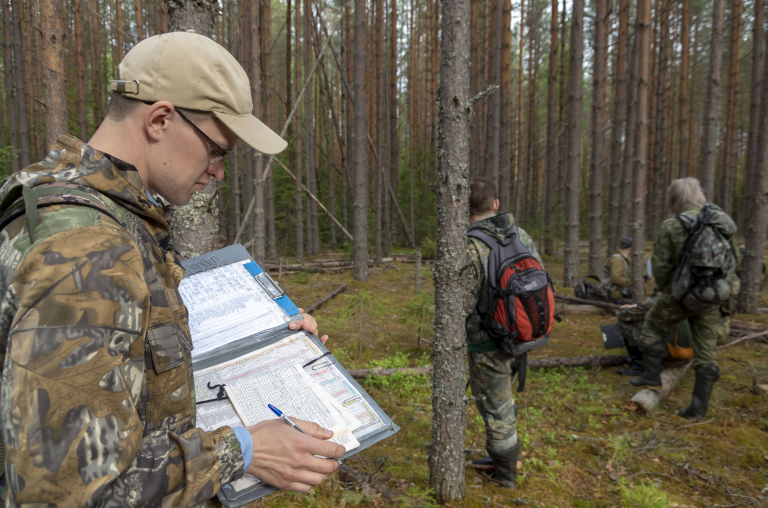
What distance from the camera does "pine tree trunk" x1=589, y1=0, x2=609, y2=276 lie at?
10.0 m

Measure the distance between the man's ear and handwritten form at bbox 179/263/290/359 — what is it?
0.81m

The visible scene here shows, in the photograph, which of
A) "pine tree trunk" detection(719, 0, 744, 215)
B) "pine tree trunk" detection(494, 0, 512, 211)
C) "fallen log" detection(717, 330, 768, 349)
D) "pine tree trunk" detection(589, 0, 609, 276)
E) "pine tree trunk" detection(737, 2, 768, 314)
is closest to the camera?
"fallen log" detection(717, 330, 768, 349)

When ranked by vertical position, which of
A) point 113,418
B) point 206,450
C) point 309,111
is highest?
point 309,111

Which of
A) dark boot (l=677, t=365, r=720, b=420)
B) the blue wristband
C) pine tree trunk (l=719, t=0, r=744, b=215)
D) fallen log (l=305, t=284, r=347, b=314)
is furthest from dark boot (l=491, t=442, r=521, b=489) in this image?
pine tree trunk (l=719, t=0, r=744, b=215)

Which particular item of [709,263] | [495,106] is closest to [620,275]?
[709,263]

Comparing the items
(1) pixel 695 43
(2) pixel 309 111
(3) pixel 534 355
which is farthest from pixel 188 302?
(1) pixel 695 43

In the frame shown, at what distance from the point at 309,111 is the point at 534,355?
11046 mm

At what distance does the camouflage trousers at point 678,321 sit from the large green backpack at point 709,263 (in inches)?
7.9

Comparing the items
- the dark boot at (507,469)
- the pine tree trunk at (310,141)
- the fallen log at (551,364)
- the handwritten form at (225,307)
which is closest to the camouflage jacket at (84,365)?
the handwritten form at (225,307)

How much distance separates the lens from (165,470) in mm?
910

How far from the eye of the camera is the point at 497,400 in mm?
3438

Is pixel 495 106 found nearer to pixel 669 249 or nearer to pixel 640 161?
pixel 640 161

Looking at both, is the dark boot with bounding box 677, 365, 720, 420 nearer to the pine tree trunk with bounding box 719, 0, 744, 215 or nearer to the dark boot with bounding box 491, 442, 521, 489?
the dark boot with bounding box 491, 442, 521, 489

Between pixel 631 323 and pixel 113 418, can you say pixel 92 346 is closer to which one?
pixel 113 418
